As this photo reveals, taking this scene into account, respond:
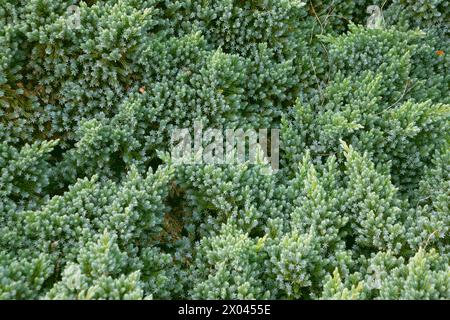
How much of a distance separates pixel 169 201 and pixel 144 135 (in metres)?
0.48

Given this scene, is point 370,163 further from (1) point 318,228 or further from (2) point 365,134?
(1) point 318,228

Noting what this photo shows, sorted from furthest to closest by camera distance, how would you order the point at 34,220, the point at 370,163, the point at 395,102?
the point at 395,102, the point at 370,163, the point at 34,220

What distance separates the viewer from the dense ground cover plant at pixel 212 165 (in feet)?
9.89

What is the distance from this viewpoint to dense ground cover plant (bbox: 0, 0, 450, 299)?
3.01m

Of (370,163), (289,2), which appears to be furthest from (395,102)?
(289,2)

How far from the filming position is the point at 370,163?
3.37 m

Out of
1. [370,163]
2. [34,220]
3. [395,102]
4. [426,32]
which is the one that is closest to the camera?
[34,220]

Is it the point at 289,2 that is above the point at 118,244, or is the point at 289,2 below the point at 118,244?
above

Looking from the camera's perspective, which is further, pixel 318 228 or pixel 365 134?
pixel 365 134

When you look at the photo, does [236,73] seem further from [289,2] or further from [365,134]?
[365,134]

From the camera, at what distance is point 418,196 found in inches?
140

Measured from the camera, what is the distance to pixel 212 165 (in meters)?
3.36
